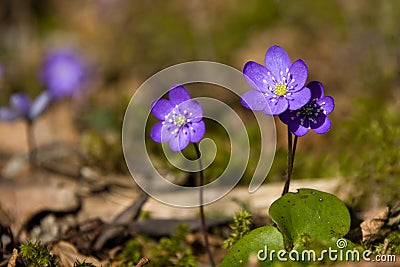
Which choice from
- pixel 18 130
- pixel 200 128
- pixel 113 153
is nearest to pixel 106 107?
pixel 18 130

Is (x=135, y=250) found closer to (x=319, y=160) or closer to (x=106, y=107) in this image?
(x=319, y=160)

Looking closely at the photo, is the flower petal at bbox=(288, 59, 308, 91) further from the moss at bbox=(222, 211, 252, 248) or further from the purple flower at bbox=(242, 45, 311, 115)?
the moss at bbox=(222, 211, 252, 248)

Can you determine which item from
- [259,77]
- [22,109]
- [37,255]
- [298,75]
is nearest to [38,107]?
[22,109]

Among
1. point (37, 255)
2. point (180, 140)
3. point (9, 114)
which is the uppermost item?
point (9, 114)

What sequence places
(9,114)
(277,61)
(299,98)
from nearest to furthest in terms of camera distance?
1. (299,98)
2. (277,61)
3. (9,114)

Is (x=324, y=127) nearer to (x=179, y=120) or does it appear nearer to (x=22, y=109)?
(x=179, y=120)

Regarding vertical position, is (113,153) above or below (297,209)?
above

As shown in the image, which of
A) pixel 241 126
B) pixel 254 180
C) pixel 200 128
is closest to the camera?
pixel 200 128
